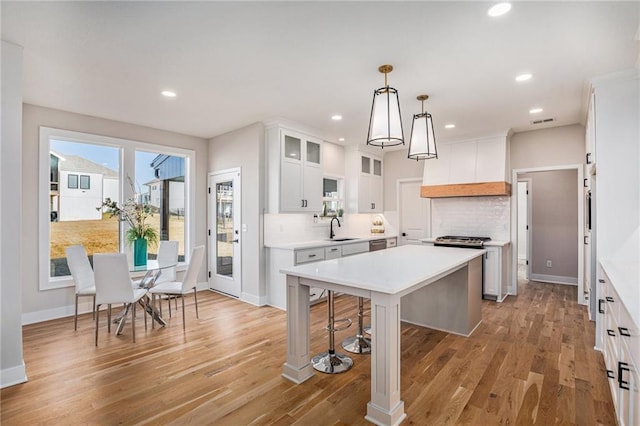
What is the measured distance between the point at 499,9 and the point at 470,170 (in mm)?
3631

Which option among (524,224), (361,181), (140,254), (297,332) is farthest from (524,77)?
(524,224)

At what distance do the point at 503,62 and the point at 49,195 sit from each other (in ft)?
17.5

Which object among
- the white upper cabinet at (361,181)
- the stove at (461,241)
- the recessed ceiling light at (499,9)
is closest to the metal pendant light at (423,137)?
the recessed ceiling light at (499,9)

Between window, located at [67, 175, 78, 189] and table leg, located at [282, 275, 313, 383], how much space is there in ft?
12.0

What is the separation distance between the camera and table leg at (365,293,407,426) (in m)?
2.03

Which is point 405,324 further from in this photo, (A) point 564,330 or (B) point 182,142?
(B) point 182,142

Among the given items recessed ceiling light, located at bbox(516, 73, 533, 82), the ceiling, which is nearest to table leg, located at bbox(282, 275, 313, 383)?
the ceiling

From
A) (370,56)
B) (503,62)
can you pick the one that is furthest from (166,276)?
(503,62)

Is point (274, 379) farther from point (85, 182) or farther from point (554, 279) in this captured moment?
point (554, 279)

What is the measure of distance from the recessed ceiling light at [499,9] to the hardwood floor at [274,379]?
2.65 metres

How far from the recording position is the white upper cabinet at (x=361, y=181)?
20.4 ft

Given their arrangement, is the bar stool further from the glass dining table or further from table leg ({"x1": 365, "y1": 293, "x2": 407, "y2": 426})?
the glass dining table

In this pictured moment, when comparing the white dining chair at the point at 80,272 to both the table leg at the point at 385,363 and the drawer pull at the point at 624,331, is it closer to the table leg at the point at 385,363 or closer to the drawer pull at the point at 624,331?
the table leg at the point at 385,363

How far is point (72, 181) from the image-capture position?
4.35 meters
